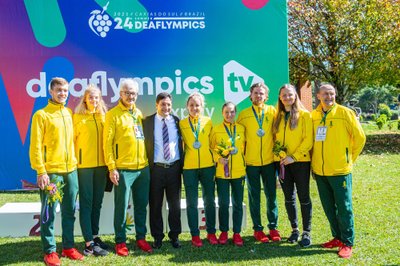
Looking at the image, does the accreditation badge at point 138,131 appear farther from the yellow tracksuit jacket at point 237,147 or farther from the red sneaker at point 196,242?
the red sneaker at point 196,242

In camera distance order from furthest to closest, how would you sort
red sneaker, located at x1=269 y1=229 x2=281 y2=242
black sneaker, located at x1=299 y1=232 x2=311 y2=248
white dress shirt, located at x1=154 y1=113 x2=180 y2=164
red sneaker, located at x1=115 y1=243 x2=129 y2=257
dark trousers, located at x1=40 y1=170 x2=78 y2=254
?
red sneaker, located at x1=269 y1=229 x2=281 y2=242
black sneaker, located at x1=299 y1=232 x2=311 y2=248
white dress shirt, located at x1=154 y1=113 x2=180 y2=164
red sneaker, located at x1=115 y1=243 x2=129 y2=257
dark trousers, located at x1=40 y1=170 x2=78 y2=254

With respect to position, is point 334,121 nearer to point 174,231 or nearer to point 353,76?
point 174,231

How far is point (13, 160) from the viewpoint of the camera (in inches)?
307

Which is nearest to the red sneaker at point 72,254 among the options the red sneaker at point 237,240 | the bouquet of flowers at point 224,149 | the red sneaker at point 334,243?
the red sneaker at point 237,240

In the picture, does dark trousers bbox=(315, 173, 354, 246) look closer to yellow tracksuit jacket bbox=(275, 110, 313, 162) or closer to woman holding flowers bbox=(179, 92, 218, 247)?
yellow tracksuit jacket bbox=(275, 110, 313, 162)

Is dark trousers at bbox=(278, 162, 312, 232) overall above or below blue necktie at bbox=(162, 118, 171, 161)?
below

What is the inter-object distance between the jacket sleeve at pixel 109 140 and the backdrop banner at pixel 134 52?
3.29m

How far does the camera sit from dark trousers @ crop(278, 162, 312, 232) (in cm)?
477

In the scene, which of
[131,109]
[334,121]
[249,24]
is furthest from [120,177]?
[249,24]

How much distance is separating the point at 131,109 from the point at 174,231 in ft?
5.16

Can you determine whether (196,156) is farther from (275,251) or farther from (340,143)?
(340,143)

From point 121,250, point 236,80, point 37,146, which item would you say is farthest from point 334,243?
point 236,80

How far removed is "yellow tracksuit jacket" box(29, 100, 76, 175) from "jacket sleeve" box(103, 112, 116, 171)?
35 cm

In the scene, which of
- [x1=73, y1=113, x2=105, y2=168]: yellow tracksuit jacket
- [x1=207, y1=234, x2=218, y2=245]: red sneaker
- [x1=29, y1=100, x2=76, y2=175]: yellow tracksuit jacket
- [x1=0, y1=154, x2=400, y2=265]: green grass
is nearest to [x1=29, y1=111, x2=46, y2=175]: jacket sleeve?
[x1=29, y1=100, x2=76, y2=175]: yellow tracksuit jacket
